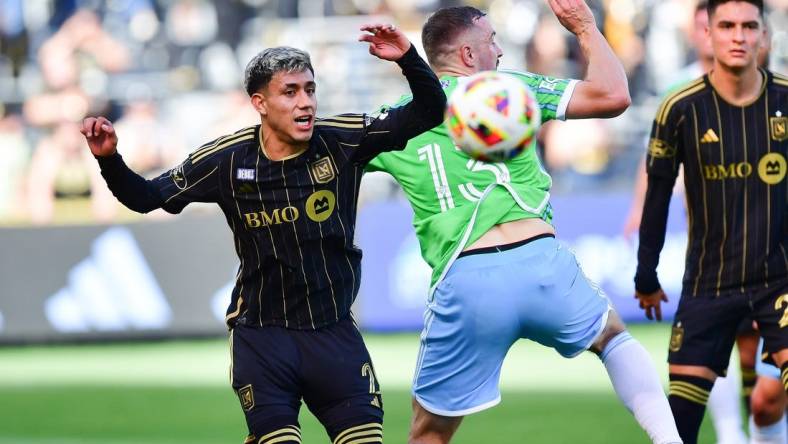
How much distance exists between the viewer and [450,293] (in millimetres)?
5688

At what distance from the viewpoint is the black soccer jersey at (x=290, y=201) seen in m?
5.73

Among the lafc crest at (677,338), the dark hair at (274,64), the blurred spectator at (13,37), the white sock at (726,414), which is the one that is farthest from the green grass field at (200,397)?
the blurred spectator at (13,37)

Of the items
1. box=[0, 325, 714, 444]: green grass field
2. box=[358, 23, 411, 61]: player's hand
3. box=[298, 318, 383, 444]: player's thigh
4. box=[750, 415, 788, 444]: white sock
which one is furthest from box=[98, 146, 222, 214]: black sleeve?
box=[750, 415, 788, 444]: white sock

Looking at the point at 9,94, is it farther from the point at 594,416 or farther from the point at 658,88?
the point at 594,416

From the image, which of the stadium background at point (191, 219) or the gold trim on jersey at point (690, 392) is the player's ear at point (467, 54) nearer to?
the gold trim on jersey at point (690, 392)

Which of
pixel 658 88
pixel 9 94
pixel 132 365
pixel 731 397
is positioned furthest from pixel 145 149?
pixel 731 397

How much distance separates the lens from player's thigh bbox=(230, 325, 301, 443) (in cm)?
557

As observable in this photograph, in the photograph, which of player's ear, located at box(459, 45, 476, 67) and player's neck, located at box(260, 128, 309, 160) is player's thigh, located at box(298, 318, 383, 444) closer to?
player's neck, located at box(260, 128, 309, 160)

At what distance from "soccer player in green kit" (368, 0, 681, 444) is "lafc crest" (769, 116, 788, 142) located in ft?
3.47

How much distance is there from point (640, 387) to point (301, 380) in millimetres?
1446

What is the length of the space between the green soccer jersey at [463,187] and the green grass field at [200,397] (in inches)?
111

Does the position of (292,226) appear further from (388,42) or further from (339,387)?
(388,42)

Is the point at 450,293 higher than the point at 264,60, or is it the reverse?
the point at 264,60

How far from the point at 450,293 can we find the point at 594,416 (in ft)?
12.5
